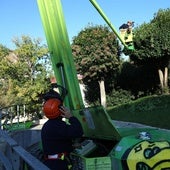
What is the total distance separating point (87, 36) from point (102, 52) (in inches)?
82.0

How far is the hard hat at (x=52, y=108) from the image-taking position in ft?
16.3

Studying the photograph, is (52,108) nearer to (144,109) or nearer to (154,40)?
(144,109)

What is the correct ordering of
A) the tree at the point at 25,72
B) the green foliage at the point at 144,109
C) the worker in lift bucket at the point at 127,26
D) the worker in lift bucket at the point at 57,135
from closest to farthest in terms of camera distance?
1. the worker in lift bucket at the point at 57,135
2. the worker in lift bucket at the point at 127,26
3. the green foliage at the point at 144,109
4. the tree at the point at 25,72

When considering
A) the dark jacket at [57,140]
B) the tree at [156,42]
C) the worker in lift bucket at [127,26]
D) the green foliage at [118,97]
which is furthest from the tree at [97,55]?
the dark jacket at [57,140]

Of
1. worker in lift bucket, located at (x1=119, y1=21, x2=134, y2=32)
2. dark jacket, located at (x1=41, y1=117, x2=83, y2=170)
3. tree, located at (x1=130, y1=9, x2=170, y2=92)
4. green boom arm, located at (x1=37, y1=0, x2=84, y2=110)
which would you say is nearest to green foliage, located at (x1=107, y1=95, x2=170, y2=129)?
worker in lift bucket, located at (x1=119, y1=21, x2=134, y2=32)

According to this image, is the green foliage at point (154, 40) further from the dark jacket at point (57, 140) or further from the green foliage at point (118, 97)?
the dark jacket at point (57, 140)

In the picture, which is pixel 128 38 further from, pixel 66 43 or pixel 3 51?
pixel 3 51

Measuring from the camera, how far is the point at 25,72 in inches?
1698

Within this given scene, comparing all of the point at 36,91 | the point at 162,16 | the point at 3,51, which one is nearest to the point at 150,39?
the point at 162,16

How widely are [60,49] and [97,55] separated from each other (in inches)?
1065

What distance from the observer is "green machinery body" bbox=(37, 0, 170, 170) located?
406 centimetres

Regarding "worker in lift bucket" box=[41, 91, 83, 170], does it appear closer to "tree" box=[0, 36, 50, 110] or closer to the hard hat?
the hard hat

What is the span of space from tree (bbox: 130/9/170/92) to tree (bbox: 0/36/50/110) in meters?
12.3

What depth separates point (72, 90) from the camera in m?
7.02
